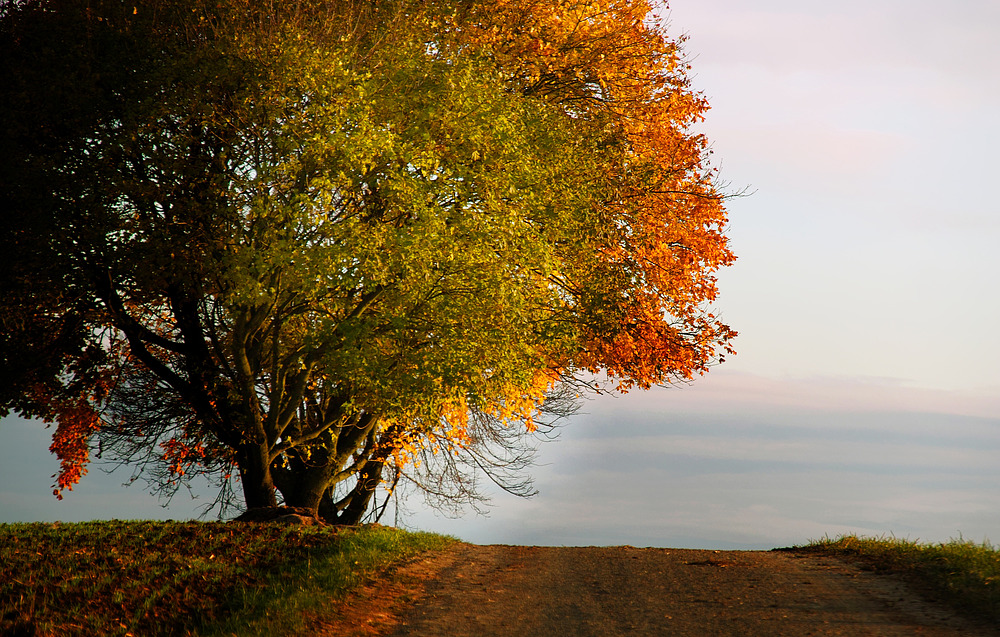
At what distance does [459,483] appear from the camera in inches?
965

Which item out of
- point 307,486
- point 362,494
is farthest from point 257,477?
point 362,494

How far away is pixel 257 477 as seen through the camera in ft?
62.3

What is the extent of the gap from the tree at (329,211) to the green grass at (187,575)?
3.28 m

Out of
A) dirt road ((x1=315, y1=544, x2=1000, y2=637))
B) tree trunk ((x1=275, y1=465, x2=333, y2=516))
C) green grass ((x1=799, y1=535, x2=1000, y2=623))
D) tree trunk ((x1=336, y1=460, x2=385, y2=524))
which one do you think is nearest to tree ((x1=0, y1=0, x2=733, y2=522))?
tree trunk ((x1=275, y1=465, x2=333, y2=516))

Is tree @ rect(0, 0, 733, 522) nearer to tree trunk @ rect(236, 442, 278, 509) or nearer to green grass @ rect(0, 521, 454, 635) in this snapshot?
tree trunk @ rect(236, 442, 278, 509)

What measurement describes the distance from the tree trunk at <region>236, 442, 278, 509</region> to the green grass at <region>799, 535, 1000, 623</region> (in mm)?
11791

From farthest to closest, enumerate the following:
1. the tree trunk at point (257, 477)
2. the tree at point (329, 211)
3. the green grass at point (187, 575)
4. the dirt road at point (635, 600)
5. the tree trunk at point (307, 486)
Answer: the tree trunk at point (307, 486) → the tree trunk at point (257, 477) → the tree at point (329, 211) → the green grass at point (187, 575) → the dirt road at point (635, 600)

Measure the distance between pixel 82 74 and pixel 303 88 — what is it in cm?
465

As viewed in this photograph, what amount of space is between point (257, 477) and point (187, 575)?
7.30 metres

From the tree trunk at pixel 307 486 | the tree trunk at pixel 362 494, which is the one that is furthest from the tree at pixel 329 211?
the tree trunk at pixel 362 494

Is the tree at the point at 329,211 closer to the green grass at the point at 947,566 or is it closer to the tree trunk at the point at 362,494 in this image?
the tree trunk at the point at 362,494

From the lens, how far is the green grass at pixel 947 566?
33.0 feet

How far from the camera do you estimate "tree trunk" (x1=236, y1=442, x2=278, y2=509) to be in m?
18.9

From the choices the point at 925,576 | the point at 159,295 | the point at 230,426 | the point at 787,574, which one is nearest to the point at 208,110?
the point at 159,295
